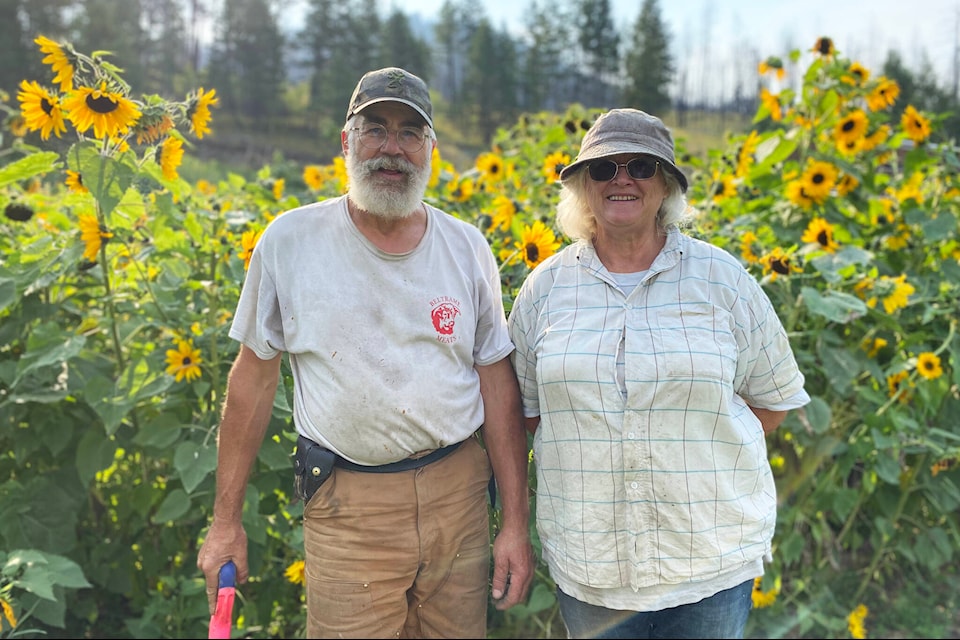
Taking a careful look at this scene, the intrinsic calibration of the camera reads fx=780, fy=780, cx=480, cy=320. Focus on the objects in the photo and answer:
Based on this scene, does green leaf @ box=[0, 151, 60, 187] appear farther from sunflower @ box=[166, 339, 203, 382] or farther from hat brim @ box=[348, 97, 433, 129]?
hat brim @ box=[348, 97, 433, 129]

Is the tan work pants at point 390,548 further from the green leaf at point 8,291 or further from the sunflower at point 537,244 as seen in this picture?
the green leaf at point 8,291

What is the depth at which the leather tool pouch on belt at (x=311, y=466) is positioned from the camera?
187cm

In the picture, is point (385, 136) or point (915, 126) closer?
point (385, 136)

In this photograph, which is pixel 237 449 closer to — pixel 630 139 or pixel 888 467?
pixel 630 139

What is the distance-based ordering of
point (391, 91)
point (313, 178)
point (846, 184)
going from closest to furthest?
point (391, 91) < point (846, 184) < point (313, 178)

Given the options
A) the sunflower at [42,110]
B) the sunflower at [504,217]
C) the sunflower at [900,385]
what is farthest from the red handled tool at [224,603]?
the sunflower at [900,385]

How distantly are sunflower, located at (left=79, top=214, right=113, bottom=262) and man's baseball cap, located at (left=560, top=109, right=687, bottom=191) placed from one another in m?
1.46

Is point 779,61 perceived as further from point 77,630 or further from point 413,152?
point 77,630

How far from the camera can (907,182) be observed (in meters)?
3.92

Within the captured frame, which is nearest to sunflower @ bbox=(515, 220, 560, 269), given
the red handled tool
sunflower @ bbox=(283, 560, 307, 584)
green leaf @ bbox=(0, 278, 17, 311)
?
the red handled tool

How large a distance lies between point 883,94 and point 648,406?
2.65 m

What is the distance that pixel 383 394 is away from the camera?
1.84 metres

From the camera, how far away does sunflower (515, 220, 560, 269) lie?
2.37m

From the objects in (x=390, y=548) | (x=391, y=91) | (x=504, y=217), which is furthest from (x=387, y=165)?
(x=504, y=217)
